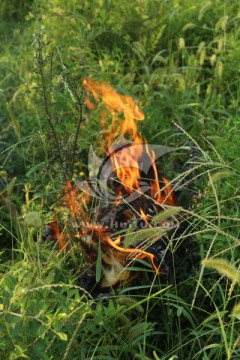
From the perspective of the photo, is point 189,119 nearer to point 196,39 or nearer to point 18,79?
point 196,39

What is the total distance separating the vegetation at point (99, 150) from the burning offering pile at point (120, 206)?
7cm

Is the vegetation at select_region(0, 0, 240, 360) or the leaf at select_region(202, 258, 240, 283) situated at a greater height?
the leaf at select_region(202, 258, 240, 283)

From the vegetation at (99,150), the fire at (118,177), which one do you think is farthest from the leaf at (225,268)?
the fire at (118,177)

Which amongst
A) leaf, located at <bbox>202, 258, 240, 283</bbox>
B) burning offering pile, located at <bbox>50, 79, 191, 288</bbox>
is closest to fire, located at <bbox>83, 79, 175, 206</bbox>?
burning offering pile, located at <bbox>50, 79, 191, 288</bbox>

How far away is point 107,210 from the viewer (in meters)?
2.79

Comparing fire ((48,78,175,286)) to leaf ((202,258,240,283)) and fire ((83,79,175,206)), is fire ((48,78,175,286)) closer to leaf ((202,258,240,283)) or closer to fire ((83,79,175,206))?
fire ((83,79,175,206))

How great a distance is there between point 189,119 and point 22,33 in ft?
6.56

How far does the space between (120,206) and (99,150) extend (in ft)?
1.94

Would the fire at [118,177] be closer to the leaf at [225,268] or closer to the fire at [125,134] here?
the fire at [125,134]

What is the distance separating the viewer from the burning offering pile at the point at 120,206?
251cm

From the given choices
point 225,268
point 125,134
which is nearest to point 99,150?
point 125,134

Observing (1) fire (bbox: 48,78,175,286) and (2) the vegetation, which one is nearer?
(2) the vegetation

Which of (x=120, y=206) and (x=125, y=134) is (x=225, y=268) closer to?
(x=120, y=206)

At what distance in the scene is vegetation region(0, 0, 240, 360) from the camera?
2051 millimetres
